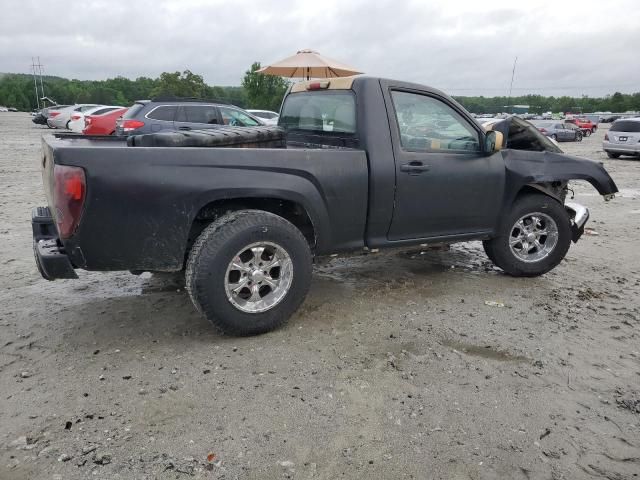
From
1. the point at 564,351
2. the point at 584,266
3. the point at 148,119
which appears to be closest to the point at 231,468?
the point at 564,351

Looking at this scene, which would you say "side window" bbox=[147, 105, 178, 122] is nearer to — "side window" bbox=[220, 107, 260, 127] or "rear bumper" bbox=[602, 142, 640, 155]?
"side window" bbox=[220, 107, 260, 127]

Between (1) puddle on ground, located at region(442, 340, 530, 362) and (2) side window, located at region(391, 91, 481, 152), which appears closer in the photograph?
(1) puddle on ground, located at region(442, 340, 530, 362)

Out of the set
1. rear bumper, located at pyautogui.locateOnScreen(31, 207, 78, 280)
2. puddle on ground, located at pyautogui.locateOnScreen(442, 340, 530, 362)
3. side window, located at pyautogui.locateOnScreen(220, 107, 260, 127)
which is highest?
side window, located at pyautogui.locateOnScreen(220, 107, 260, 127)

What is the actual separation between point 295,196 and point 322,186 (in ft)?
0.77

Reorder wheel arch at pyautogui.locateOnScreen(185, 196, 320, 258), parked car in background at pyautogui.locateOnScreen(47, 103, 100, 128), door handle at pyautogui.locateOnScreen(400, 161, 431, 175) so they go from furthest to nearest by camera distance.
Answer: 1. parked car in background at pyautogui.locateOnScreen(47, 103, 100, 128)
2. door handle at pyautogui.locateOnScreen(400, 161, 431, 175)
3. wheel arch at pyautogui.locateOnScreen(185, 196, 320, 258)

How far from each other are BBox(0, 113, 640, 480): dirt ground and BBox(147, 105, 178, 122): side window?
742 cm

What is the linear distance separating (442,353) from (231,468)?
169 centimetres

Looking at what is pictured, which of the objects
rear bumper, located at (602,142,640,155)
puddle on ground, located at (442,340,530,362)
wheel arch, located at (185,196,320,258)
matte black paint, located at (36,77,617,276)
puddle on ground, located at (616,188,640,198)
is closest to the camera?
matte black paint, located at (36,77,617,276)

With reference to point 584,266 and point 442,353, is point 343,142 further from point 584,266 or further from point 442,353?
point 584,266

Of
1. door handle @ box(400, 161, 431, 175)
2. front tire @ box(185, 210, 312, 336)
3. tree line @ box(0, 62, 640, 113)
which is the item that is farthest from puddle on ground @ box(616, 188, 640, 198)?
tree line @ box(0, 62, 640, 113)

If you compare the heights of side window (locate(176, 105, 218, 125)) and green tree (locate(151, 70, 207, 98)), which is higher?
green tree (locate(151, 70, 207, 98))

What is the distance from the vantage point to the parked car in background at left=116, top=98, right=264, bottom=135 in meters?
11.5

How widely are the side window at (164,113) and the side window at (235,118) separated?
1.15 metres

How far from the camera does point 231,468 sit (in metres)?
2.34
